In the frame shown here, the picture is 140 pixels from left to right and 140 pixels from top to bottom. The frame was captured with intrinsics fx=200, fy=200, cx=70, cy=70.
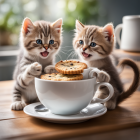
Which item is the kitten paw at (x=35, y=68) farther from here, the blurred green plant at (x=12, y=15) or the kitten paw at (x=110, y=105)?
the blurred green plant at (x=12, y=15)

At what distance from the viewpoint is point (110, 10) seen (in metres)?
2.45

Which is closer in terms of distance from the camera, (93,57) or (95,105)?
(95,105)

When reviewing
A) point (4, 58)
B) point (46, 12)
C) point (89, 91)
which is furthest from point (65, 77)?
point (46, 12)

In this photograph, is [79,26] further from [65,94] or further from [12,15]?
[12,15]

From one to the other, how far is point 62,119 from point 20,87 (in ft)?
0.91

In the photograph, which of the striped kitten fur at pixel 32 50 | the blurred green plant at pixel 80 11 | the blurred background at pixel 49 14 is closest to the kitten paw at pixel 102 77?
the striped kitten fur at pixel 32 50

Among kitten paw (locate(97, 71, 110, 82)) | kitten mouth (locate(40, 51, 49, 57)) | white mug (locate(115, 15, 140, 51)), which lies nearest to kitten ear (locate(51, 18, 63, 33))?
kitten mouth (locate(40, 51, 49, 57))

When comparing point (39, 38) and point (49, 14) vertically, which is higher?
point (49, 14)

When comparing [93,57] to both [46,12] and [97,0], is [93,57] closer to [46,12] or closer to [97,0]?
[46,12]

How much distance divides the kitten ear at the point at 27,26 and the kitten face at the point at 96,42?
18 centimetres

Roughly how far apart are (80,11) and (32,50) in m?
1.77

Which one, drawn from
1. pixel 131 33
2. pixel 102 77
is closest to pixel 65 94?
pixel 102 77

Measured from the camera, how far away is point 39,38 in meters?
0.68

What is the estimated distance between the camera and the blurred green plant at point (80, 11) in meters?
2.25
